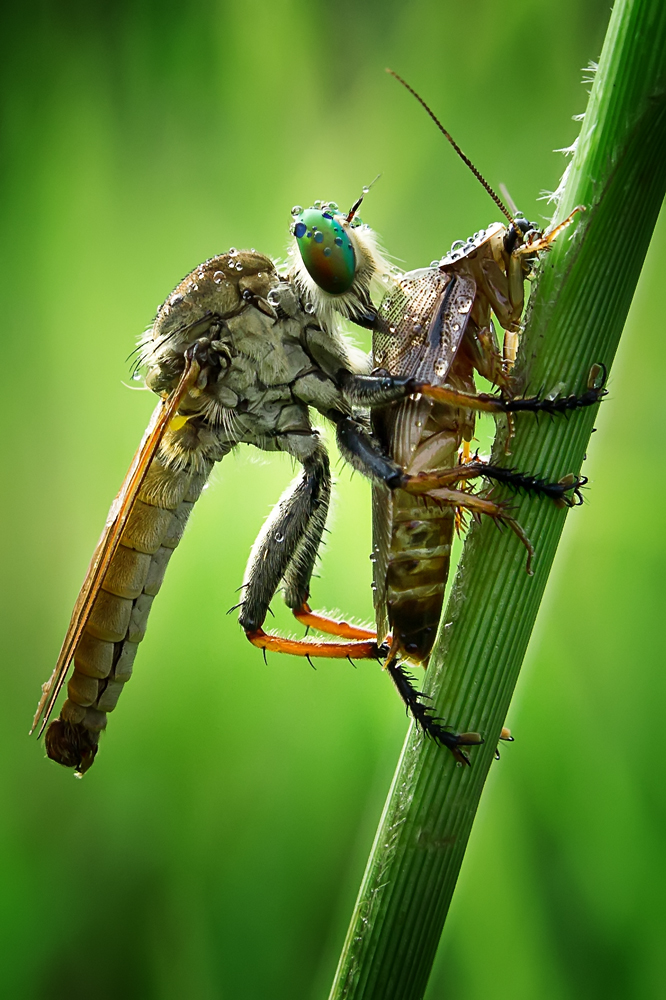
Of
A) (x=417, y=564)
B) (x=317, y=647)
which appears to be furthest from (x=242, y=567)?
(x=417, y=564)

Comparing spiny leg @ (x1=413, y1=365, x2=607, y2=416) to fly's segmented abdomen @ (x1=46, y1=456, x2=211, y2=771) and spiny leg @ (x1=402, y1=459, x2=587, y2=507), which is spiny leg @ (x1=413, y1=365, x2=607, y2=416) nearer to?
spiny leg @ (x1=402, y1=459, x2=587, y2=507)

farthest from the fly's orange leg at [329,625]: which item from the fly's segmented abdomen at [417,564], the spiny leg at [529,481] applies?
the spiny leg at [529,481]

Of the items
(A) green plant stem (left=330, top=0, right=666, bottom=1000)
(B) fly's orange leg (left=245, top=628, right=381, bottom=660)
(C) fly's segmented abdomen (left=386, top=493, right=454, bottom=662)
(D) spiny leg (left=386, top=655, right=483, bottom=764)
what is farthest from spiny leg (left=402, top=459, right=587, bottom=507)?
(B) fly's orange leg (left=245, top=628, right=381, bottom=660)

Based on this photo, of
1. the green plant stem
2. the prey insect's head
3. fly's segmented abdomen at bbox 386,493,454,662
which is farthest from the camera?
fly's segmented abdomen at bbox 386,493,454,662

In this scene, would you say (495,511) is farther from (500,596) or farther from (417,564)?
(417,564)

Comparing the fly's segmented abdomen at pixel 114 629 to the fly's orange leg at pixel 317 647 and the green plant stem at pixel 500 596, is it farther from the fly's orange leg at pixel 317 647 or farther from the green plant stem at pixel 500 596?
the green plant stem at pixel 500 596

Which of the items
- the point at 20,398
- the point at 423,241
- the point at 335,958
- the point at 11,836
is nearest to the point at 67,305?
the point at 20,398
